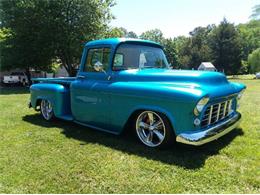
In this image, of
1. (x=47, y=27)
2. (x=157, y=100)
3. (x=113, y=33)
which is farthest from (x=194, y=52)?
(x=157, y=100)

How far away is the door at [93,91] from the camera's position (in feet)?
18.0

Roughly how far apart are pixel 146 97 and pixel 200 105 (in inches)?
37.8

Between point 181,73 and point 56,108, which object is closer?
point 181,73

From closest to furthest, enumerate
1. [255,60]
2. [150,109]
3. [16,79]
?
1. [150,109]
2. [16,79]
3. [255,60]

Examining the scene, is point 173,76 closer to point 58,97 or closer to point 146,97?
point 146,97

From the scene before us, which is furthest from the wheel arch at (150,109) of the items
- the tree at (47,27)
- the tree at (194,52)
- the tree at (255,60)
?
the tree at (194,52)

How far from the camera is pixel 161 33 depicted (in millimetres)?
81812

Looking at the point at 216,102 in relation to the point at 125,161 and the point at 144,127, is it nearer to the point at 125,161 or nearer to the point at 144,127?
the point at 144,127

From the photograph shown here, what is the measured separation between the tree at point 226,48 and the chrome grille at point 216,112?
44.2 m

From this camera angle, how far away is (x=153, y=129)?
16.0ft

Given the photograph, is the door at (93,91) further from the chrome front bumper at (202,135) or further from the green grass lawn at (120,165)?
the chrome front bumper at (202,135)

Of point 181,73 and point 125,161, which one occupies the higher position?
point 181,73

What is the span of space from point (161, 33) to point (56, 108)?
7842 cm

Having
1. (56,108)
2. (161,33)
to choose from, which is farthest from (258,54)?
(56,108)
